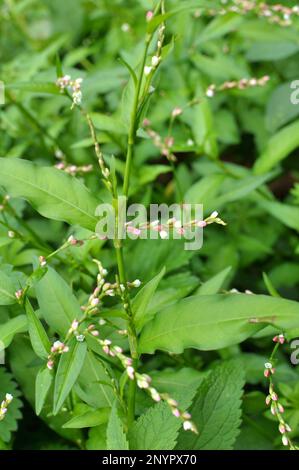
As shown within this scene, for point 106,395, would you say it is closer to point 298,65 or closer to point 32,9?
point 298,65

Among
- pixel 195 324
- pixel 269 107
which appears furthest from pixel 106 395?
pixel 269 107

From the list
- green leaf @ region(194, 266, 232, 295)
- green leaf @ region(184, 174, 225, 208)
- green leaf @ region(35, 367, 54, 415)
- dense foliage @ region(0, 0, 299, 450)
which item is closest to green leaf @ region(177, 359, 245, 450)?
dense foliage @ region(0, 0, 299, 450)

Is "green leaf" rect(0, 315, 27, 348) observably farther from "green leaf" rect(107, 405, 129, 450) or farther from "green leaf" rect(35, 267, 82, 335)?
"green leaf" rect(107, 405, 129, 450)

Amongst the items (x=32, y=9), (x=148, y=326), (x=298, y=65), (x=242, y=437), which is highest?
(x=32, y=9)

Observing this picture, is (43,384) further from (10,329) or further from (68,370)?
(10,329)

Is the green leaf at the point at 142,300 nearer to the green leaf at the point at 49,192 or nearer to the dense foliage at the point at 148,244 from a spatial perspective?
the dense foliage at the point at 148,244

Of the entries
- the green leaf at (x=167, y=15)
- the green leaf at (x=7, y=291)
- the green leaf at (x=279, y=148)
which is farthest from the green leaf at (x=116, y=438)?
the green leaf at (x=279, y=148)

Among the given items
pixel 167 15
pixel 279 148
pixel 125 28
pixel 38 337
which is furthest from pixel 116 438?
pixel 125 28
